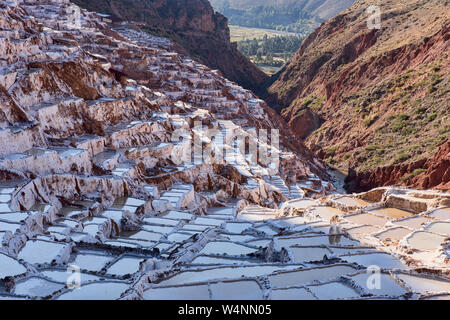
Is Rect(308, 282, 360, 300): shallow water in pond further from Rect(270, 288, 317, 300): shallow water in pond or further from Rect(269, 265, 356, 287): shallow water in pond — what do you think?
Rect(269, 265, 356, 287): shallow water in pond

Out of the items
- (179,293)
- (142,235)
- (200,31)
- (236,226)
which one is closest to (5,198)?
(142,235)

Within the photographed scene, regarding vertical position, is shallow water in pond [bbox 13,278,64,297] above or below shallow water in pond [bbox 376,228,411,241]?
above

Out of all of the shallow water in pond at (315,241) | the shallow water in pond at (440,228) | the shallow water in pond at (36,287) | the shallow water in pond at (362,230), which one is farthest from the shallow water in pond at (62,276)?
the shallow water in pond at (440,228)

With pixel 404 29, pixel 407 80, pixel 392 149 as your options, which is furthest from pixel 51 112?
pixel 404 29

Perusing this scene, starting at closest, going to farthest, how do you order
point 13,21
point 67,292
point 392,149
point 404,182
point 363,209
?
point 67,292 → point 363,209 → point 13,21 → point 404,182 → point 392,149

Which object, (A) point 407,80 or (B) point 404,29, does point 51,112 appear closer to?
(A) point 407,80

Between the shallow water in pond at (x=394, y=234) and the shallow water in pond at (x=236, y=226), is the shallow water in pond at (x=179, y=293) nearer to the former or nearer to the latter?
the shallow water in pond at (x=394, y=234)

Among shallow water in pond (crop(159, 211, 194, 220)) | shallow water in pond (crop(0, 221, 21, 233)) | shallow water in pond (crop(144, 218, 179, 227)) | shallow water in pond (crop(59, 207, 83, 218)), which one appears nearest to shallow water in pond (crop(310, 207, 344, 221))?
shallow water in pond (crop(159, 211, 194, 220))
